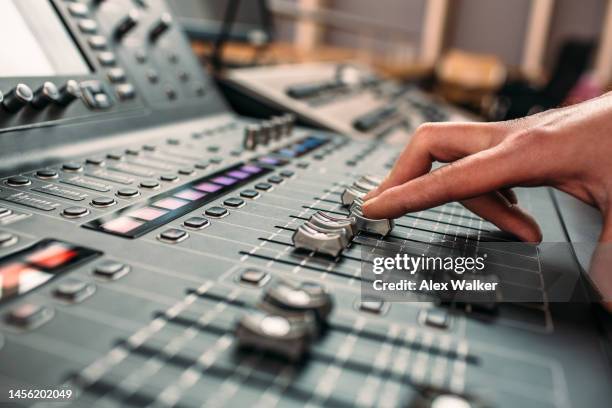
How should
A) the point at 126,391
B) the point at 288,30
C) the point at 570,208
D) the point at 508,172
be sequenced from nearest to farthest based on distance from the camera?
the point at 126,391, the point at 508,172, the point at 570,208, the point at 288,30

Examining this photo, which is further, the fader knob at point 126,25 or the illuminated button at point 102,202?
the fader knob at point 126,25

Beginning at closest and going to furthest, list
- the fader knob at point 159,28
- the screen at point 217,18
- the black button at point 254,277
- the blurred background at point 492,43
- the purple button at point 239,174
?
the black button at point 254,277, the purple button at point 239,174, the fader knob at point 159,28, the screen at point 217,18, the blurred background at point 492,43

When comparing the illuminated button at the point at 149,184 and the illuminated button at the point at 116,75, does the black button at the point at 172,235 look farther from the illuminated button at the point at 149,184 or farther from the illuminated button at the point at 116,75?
the illuminated button at the point at 116,75

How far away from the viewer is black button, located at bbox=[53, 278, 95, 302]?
37 centimetres

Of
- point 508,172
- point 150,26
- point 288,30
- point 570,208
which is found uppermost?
point 150,26

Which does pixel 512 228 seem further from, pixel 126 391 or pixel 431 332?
pixel 126 391

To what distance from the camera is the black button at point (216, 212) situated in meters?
0.58

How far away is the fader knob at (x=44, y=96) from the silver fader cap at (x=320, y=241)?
0.41m

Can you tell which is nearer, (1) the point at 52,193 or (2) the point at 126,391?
(2) the point at 126,391

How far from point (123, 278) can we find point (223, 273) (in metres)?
0.08

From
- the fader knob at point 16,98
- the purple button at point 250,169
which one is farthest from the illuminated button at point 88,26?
the purple button at point 250,169

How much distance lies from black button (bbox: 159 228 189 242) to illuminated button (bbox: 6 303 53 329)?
154mm

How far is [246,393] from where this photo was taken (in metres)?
0.30

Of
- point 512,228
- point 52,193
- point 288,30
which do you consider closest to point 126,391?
point 52,193
